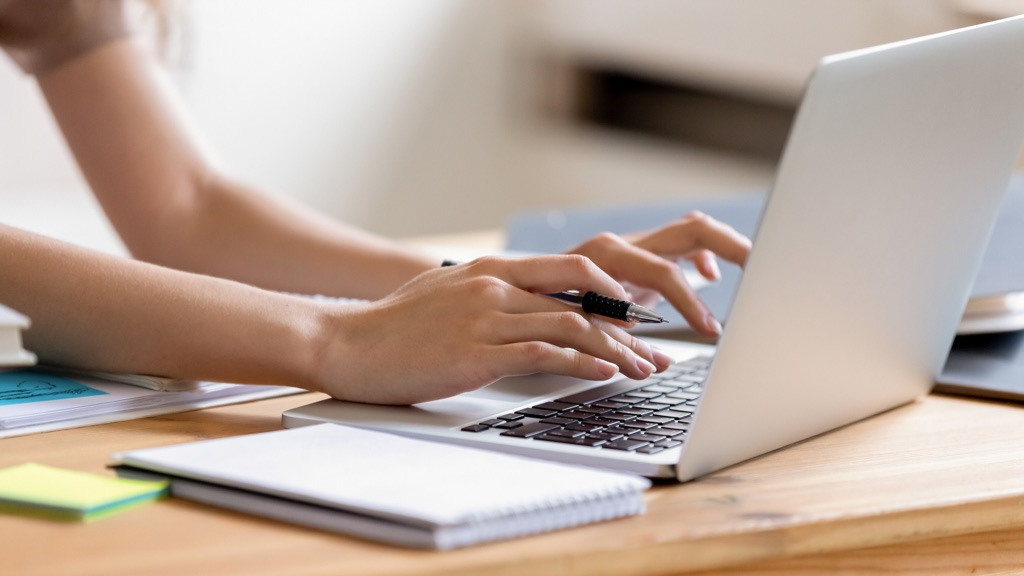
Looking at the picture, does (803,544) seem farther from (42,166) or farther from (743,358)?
(42,166)

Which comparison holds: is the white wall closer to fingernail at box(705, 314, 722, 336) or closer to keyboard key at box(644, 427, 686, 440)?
fingernail at box(705, 314, 722, 336)

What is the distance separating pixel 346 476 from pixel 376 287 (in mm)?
509

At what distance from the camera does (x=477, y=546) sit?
1.82ft

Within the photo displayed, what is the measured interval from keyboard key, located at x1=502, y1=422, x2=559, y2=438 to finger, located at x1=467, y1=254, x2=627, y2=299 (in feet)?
0.32

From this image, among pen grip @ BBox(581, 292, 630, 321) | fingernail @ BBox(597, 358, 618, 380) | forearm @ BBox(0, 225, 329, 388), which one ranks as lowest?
forearm @ BBox(0, 225, 329, 388)

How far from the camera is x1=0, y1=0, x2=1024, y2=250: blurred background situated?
2.73m

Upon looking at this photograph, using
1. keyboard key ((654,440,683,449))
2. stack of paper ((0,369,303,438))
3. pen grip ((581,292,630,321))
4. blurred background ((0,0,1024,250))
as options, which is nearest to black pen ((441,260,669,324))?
pen grip ((581,292,630,321))

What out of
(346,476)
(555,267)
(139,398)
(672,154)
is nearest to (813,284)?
(555,267)

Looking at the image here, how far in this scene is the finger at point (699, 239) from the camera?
988 millimetres

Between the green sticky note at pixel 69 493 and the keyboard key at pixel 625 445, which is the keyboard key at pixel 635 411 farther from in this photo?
the green sticky note at pixel 69 493

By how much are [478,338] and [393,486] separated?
6.8 inches

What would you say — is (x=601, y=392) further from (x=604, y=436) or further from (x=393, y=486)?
(x=393, y=486)

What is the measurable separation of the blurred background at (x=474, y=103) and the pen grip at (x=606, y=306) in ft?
5.95

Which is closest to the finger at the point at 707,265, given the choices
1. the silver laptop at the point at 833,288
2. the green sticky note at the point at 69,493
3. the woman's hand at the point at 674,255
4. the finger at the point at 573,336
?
the woman's hand at the point at 674,255
